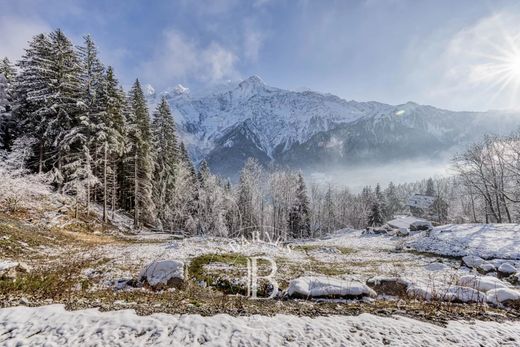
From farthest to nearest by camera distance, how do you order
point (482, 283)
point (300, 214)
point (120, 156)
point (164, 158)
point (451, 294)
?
point (300, 214), point (164, 158), point (120, 156), point (482, 283), point (451, 294)

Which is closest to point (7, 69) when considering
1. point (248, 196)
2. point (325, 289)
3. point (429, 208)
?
point (248, 196)

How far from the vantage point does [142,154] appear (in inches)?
1454

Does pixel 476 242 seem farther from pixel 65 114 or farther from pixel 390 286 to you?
pixel 65 114

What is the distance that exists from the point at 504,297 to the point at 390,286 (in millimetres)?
2964

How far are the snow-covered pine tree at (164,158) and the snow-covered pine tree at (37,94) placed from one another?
591 inches

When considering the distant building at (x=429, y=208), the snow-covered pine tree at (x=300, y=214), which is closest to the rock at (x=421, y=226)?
the snow-covered pine tree at (x=300, y=214)

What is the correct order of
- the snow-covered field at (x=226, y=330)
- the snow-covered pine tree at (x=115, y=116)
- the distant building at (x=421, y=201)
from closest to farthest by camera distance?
the snow-covered field at (x=226, y=330), the snow-covered pine tree at (x=115, y=116), the distant building at (x=421, y=201)

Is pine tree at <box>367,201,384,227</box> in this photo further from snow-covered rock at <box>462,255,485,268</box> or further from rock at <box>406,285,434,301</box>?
rock at <box>406,285,434,301</box>

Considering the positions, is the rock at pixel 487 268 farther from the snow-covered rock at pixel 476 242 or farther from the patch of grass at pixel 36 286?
the patch of grass at pixel 36 286

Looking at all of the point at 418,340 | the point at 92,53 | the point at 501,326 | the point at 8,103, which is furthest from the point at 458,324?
the point at 8,103

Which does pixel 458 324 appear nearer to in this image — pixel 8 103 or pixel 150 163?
pixel 150 163

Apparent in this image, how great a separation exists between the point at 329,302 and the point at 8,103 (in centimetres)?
4536

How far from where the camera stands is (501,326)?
617cm

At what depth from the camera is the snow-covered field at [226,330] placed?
16.6 feet
